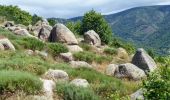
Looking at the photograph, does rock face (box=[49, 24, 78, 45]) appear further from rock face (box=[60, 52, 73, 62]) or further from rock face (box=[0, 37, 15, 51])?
rock face (box=[0, 37, 15, 51])

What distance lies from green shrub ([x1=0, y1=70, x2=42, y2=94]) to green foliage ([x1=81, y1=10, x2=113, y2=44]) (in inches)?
1992

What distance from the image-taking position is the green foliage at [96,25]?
73.5 m

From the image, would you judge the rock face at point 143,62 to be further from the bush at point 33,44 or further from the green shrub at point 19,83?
the green shrub at point 19,83

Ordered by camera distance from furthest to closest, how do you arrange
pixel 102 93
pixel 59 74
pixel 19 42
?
1. pixel 19 42
2. pixel 59 74
3. pixel 102 93

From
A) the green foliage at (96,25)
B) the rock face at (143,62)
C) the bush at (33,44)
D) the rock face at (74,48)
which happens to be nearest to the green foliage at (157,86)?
the rock face at (143,62)

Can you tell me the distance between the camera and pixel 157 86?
11047 mm

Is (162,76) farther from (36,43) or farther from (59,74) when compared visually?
(36,43)

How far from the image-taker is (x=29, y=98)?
20.2m

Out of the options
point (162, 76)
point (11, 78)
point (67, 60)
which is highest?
point (162, 76)

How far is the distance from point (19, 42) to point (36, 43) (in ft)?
5.65

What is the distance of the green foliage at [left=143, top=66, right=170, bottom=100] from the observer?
35.6ft

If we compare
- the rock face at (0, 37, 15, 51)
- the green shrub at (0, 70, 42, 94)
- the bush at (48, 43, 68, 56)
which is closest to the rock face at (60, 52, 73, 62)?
the bush at (48, 43, 68, 56)

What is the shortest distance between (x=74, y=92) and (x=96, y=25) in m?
54.4

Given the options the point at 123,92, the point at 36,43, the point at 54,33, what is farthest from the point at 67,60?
the point at 123,92
